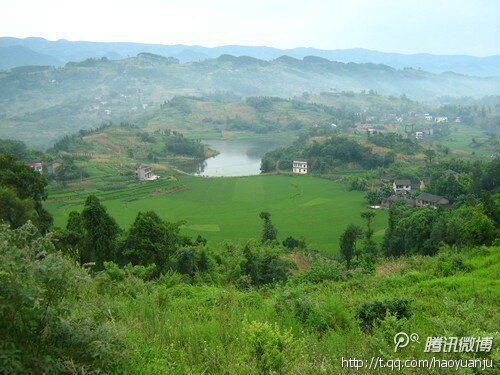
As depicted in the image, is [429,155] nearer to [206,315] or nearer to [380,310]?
[380,310]

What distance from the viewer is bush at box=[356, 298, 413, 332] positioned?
21.7 ft

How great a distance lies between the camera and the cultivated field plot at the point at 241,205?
107 ft

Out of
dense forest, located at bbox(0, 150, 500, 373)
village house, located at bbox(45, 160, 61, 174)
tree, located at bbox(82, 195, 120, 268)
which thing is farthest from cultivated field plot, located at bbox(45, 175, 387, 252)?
dense forest, located at bbox(0, 150, 500, 373)

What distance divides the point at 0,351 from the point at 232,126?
11342 centimetres

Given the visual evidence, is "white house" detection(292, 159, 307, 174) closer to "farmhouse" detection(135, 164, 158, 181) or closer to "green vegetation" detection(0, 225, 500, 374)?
"farmhouse" detection(135, 164, 158, 181)

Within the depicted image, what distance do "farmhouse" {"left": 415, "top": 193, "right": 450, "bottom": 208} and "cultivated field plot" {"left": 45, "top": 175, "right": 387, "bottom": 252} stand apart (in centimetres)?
354

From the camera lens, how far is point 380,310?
6.71m

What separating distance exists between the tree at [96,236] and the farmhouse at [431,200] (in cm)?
2750

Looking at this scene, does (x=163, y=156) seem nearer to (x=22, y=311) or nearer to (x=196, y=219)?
(x=196, y=219)

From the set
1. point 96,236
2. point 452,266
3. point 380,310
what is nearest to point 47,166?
point 96,236

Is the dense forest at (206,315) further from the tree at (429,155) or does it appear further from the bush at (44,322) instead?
the tree at (429,155)

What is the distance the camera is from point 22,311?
359cm

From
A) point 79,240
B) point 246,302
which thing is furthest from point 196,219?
point 246,302

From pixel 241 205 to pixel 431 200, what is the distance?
17.4m
